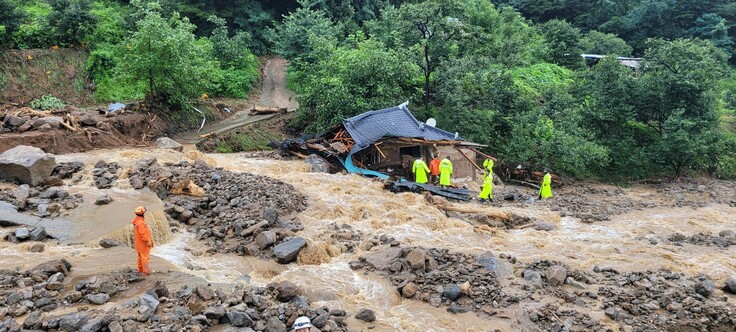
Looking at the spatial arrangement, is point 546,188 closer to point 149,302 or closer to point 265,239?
point 265,239

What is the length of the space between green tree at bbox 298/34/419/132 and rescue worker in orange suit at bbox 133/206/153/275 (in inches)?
586

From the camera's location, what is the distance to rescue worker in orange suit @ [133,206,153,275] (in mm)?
9438

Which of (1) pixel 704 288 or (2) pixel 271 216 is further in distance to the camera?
(2) pixel 271 216

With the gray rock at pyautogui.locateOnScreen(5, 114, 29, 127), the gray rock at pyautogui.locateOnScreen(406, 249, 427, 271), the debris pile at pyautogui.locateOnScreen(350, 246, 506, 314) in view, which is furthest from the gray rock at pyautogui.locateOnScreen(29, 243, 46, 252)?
the gray rock at pyautogui.locateOnScreen(5, 114, 29, 127)

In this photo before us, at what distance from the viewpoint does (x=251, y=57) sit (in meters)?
35.3

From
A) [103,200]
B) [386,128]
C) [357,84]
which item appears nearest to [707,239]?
[386,128]

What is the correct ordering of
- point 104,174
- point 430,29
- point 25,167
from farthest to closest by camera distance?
1. point 430,29
2. point 104,174
3. point 25,167

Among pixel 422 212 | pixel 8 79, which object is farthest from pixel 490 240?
pixel 8 79

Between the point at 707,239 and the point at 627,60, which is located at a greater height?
the point at 627,60

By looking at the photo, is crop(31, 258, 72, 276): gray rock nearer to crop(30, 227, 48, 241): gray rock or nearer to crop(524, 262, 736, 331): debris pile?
crop(30, 227, 48, 241): gray rock

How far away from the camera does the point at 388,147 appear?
68.3 feet

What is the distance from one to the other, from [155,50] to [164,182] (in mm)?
8745

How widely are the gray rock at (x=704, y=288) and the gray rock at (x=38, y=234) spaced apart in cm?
1397

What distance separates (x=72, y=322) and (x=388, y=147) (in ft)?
48.4
